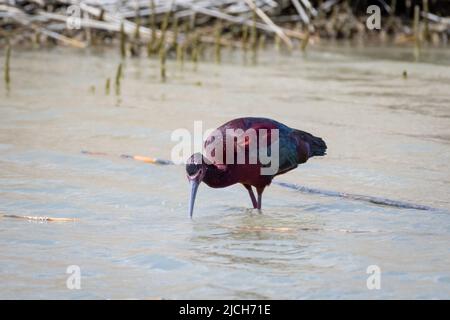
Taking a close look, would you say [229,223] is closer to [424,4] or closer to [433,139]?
[433,139]

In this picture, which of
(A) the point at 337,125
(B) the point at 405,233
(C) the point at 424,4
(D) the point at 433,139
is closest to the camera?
(B) the point at 405,233

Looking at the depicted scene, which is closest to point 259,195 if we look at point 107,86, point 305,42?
point 107,86

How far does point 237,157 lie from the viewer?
6109 millimetres

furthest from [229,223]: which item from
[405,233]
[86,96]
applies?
[86,96]

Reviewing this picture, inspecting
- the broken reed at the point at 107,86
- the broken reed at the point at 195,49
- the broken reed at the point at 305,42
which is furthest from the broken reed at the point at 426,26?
the broken reed at the point at 107,86

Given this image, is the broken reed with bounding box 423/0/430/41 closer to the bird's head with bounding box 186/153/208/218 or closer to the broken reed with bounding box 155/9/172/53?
the broken reed with bounding box 155/9/172/53

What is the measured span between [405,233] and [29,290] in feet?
6.77

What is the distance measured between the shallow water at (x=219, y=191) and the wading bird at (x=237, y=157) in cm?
23

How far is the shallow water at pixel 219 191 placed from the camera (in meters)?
5.02

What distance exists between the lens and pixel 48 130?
8.73 metres

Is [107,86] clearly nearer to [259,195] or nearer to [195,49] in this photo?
[195,49]

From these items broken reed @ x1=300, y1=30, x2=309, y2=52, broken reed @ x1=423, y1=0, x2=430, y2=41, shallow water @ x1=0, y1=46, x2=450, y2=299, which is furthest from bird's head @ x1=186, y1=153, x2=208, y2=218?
broken reed @ x1=423, y1=0, x2=430, y2=41

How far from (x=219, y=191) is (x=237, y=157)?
0.86m

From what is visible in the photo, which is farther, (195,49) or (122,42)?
(122,42)
